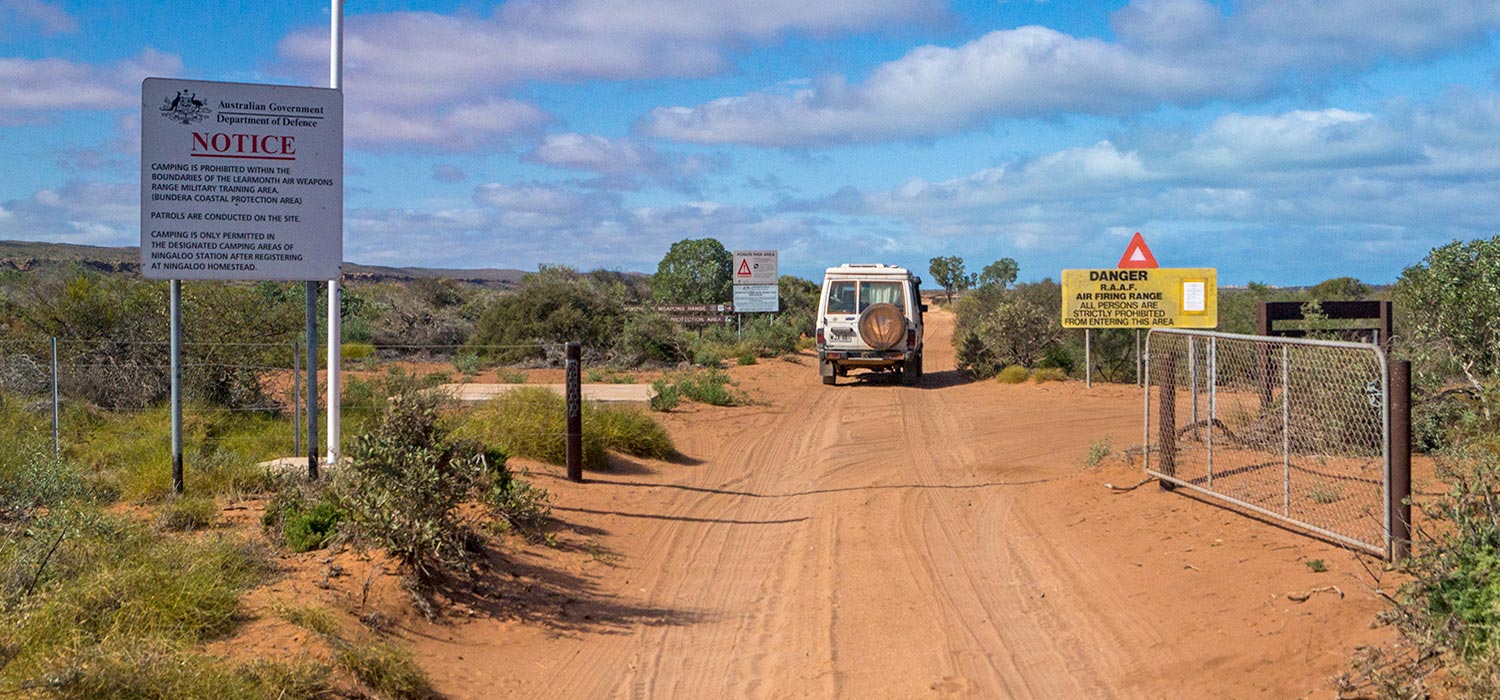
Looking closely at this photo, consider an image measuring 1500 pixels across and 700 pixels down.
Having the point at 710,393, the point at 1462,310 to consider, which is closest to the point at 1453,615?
the point at 1462,310

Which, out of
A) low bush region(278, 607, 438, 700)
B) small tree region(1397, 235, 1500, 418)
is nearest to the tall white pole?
low bush region(278, 607, 438, 700)

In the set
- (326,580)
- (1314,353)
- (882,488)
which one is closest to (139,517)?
(326,580)

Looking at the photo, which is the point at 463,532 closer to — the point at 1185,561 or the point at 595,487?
the point at 595,487

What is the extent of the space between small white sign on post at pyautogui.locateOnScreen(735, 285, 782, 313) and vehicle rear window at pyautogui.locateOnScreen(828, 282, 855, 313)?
9.09 meters

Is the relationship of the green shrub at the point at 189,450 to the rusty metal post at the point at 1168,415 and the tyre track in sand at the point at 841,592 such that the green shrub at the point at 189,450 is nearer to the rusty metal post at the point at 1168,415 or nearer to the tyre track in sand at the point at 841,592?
the tyre track in sand at the point at 841,592

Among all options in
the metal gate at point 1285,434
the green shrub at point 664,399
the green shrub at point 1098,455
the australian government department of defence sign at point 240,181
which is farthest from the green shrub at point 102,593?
the green shrub at point 664,399

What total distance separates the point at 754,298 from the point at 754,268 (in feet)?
3.02

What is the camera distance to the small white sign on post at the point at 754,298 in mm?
34156

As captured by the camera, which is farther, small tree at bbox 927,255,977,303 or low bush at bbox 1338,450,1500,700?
small tree at bbox 927,255,977,303

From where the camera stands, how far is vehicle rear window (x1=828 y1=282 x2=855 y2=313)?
24.8 meters

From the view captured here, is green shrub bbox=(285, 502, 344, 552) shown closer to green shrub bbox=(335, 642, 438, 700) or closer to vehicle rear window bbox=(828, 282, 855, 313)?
green shrub bbox=(335, 642, 438, 700)

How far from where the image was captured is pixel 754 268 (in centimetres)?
3397

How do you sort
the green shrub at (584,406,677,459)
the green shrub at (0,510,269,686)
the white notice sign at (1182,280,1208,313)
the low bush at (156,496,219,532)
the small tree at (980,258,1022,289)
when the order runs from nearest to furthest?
the green shrub at (0,510,269,686) → the low bush at (156,496,219,532) → the green shrub at (584,406,677,459) → the white notice sign at (1182,280,1208,313) → the small tree at (980,258,1022,289)

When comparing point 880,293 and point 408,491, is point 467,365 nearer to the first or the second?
point 880,293
